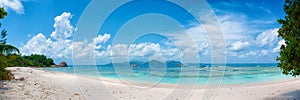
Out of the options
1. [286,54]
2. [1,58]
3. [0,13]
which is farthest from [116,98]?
[286,54]

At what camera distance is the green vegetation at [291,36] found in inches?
393

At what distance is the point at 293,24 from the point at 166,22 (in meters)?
7.55

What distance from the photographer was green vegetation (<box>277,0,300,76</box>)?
998 centimetres

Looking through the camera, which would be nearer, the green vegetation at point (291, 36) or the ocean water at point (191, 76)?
the green vegetation at point (291, 36)

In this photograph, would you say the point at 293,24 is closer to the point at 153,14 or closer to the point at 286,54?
the point at 286,54

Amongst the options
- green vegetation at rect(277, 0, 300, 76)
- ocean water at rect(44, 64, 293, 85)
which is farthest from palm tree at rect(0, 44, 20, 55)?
ocean water at rect(44, 64, 293, 85)

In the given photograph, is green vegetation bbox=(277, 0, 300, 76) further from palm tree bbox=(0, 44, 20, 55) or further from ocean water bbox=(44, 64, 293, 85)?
ocean water bbox=(44, 64, 293, 85)

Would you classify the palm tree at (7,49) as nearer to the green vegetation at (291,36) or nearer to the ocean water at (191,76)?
the green vegetation at (291,36)

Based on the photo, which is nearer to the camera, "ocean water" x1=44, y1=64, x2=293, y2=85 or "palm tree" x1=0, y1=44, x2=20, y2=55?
"palm tree" x1=0, y1=44, x2=20, y2=55

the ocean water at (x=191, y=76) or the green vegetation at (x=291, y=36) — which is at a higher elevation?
the green vegetation at (x=291, y=36)

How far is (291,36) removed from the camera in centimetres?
1037

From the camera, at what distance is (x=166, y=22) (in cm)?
1619

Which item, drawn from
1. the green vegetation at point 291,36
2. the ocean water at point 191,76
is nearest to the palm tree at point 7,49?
the green vegetation at point 291,36

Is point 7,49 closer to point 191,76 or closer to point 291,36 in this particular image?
point 291,36
